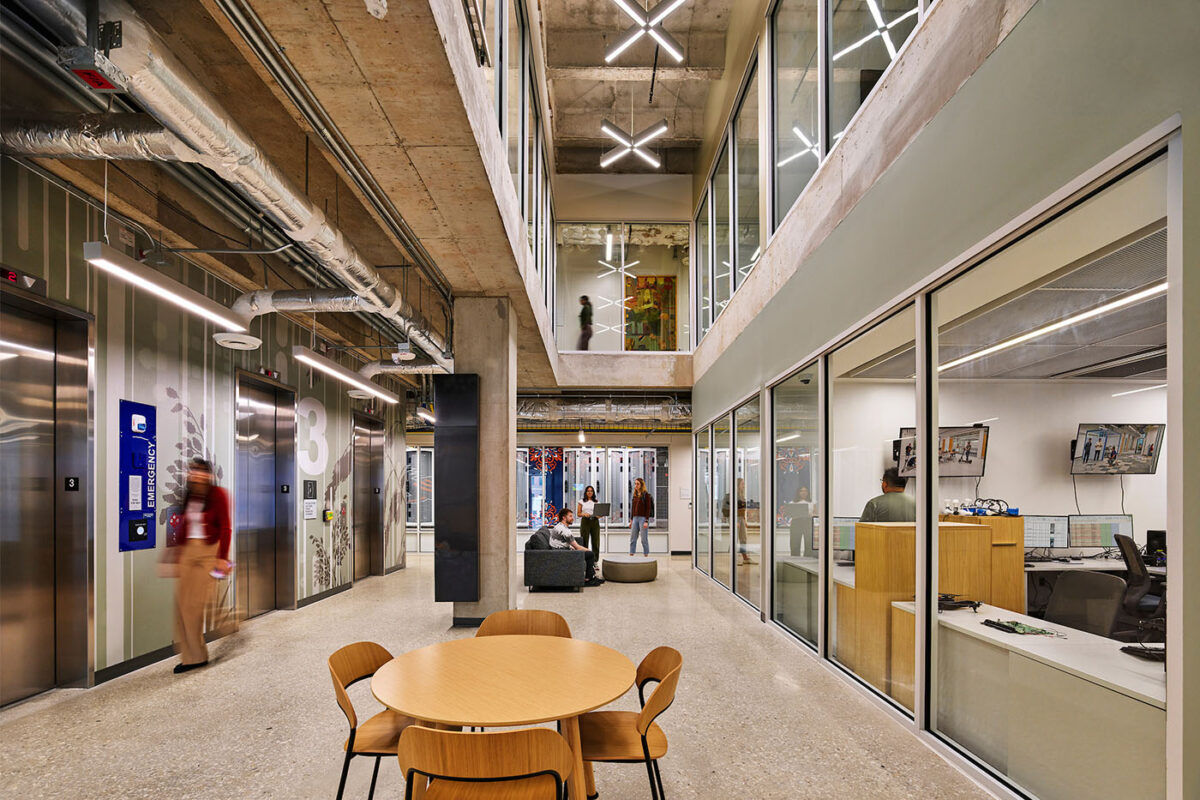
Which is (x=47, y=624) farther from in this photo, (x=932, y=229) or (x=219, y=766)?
(x=932, y=229)

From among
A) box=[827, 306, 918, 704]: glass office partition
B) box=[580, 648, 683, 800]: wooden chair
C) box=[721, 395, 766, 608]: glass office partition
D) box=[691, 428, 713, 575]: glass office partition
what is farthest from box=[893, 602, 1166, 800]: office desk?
box=[691, 428, 713, 575]: glass office partition

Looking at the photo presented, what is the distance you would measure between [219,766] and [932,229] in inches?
185

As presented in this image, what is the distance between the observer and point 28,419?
4734 millimetres

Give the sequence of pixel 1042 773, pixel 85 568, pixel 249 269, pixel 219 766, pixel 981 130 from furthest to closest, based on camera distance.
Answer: pixel 249 269
pixel 85 568
pixel 219 766
pixel 981 130
pixel 1042 773

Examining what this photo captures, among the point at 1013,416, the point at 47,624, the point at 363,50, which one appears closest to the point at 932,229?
the point at 1013,416

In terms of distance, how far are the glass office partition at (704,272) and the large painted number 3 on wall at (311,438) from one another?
6.23 meters

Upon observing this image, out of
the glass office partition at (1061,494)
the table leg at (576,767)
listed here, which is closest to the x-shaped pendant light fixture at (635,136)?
the glass office partition at (1061,494)

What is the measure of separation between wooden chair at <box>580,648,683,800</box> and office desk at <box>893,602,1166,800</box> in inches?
60.0

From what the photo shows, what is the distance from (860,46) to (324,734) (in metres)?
5.87

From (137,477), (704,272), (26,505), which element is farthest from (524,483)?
(26,505)

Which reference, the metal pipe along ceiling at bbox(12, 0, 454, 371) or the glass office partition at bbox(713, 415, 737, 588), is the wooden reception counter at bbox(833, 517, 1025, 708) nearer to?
the metal pipe along ceiling at bbox(12, 0, 454, 371)

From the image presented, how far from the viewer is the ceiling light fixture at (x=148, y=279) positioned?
12.5 feet

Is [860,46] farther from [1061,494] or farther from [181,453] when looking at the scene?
[181,453]

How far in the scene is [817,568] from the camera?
19.5 ft
